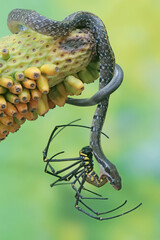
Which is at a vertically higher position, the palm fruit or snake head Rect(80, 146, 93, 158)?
the palm fruit

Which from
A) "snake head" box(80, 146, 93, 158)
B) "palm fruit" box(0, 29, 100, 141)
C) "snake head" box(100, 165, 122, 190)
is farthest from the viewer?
"snake head" box(80, 146, 93, 158)

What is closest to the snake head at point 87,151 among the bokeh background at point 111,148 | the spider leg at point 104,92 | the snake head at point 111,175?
the snake head at point 111,175

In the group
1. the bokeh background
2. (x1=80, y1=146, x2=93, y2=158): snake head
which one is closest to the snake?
(x1=80, y1=146, x2=93, y2=158): snake head

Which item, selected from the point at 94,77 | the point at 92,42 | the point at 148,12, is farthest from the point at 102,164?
the point at 148,12

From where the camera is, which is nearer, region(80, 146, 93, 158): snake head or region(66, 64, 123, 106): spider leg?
region(66, 64, 123, 106): spider leg

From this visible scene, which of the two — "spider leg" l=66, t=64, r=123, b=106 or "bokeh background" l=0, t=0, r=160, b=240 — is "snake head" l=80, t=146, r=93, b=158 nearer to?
"spider leg" l=66, t=64, r=123, b=106

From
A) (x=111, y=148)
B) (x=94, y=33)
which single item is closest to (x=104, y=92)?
(x=94, y=33)
